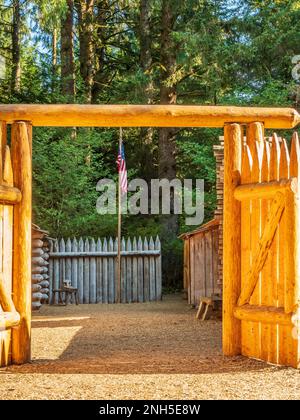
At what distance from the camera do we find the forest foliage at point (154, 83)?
25141mm

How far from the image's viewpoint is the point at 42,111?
30.9 ft

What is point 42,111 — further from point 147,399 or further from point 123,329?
point 123,329

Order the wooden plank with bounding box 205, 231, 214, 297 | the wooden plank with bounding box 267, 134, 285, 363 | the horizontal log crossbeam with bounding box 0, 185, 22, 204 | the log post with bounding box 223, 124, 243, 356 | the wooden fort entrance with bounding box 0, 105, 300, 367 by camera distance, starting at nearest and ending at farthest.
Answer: the wooden fort entrance with bounding box 0, 105, 300, 367 < the wooden plank with bounding box 267, 134, 285, 363 < the horizontal log crossbeam with bounding box 0, 185, 22, 204 < the log post with bounding box 223, 124, 243, 356 < the wooden plank with bounding box 205, 231, 214, 297

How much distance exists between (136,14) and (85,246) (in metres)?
12.2

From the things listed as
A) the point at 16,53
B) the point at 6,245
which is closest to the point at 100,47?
the point at 16,53

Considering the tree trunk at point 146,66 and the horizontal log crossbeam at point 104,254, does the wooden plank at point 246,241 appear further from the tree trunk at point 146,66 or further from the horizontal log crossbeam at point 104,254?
the tree trunk at point 146,66

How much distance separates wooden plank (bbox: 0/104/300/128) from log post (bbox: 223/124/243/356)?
22 centimetres

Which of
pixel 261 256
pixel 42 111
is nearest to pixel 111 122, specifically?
pixel 42 111

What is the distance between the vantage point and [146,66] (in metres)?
27.2

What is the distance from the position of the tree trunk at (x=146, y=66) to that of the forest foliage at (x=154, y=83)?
0.04m

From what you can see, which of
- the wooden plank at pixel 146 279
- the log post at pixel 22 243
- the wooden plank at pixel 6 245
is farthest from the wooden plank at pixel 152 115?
the wooden plank at pixel 146 279

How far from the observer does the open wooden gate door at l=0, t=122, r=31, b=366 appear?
8.89 meters

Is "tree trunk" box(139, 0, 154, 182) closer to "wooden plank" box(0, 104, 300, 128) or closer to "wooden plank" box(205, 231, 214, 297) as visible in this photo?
"wooden plank" box(205, 231, 214, 297)

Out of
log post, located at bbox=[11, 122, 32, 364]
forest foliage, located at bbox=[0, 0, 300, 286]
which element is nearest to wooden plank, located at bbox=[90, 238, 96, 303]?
forest foliage, located at bbox=[0, 0, 300, 286]
